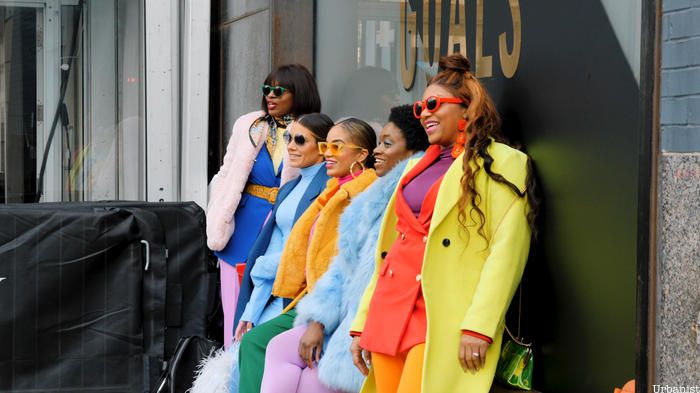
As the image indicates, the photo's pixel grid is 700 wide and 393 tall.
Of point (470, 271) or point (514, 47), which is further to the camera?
point (514, 47)

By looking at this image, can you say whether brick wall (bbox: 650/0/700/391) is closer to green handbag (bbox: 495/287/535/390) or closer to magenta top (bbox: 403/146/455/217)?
green handbag (bbox: 495/287/535/390)

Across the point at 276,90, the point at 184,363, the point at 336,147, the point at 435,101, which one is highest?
the point at 276,90

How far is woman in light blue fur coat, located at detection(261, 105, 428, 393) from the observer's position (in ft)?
15.2

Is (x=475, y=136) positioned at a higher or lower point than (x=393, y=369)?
higher

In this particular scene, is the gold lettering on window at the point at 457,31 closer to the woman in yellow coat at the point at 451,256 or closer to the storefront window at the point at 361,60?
the storefront window at the point at 361,60

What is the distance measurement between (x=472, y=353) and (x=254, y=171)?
3.02 m

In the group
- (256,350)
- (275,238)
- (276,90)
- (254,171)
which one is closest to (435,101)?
(256,350)

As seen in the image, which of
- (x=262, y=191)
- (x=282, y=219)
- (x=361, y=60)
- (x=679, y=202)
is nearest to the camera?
(x=679, y=202)

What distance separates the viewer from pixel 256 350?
526 centimetres

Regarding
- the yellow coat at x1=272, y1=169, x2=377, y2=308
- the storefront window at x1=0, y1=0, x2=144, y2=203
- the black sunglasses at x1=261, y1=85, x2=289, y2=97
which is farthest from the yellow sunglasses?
the storefront window at x1=0, y1=0, x2=144, y2=203

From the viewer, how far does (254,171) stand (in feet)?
22.1

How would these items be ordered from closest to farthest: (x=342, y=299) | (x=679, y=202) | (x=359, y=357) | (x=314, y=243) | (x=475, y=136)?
(x=679, y=202)
(x=475, y=136)
(x=359, y=357)
(x=342, y=299)
(x=314, y=243)

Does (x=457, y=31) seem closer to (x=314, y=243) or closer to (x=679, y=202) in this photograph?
(x=314, y=243)

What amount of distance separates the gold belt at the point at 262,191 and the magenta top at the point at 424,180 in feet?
7.97
